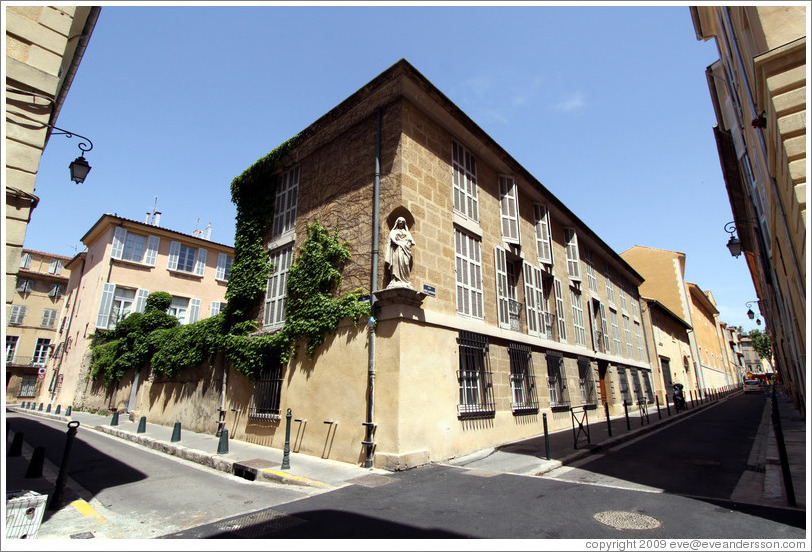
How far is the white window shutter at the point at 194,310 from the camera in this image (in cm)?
2344

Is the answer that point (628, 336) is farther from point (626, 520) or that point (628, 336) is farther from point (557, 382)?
point (626, 520)

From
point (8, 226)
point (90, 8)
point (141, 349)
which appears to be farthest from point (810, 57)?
point (141, 349)

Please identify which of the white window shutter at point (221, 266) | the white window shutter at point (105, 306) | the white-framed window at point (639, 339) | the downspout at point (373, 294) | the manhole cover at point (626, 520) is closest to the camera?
the manhole cover at point (626, 520)

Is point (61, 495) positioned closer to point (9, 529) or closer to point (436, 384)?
point (9, 529)

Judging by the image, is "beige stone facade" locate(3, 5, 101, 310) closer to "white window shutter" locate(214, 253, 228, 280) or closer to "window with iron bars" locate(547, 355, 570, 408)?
"window with iron bars" locate(547, 355, 570, 408)

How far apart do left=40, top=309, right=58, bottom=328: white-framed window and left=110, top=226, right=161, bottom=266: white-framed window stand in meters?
18.5

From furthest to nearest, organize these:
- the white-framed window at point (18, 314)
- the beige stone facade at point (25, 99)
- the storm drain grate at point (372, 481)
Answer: the white-framed window at point (18, 314), the storm drain grate at point (372, 481), the beige stone facade at point (25, 99)

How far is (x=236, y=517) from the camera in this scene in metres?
5.12

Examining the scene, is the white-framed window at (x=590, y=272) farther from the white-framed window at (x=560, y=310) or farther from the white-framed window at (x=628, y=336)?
the white-framed window at (x=628, y=336)

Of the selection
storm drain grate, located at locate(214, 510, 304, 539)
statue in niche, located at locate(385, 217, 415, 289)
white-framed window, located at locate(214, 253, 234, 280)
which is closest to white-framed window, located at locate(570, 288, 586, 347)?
statue in niche, located at locate(385, 217, 415, 289)

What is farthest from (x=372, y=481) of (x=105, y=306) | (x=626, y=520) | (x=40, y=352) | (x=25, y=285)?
(x=25, y=285)

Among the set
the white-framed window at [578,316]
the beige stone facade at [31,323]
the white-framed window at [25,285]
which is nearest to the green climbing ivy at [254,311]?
the white-framed window at [578,316]

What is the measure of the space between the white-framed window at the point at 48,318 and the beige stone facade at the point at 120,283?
10109 millimetres

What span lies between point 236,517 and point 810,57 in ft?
26.1
